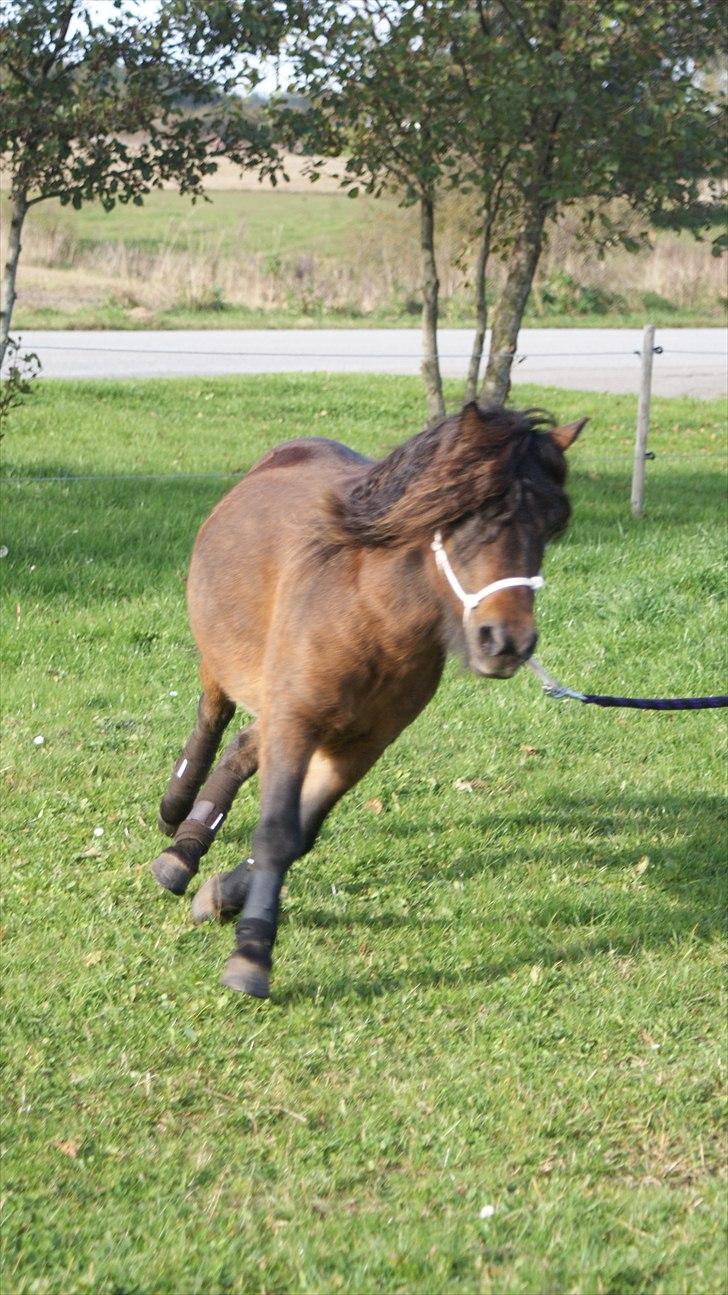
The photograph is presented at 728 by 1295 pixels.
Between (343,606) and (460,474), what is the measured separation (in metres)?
0.63

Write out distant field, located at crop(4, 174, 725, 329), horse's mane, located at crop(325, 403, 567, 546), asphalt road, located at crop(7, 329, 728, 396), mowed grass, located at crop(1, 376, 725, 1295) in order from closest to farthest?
mowed grass, located at crop(1, 376, 725, 1295) < horse's mane, located at crop(325, 403, 567, 546) < asphalt road, located at crop(7, 329, 728, 396) < distant field, located at crop(4, 174, 725, 329)

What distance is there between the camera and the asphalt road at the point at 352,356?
68.5 feet

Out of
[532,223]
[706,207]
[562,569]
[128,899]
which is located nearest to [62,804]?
[128,899]

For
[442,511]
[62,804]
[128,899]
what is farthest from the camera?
[62,804]

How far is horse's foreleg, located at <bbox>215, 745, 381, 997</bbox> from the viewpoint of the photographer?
4.30 m

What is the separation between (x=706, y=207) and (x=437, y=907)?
8.88 metres

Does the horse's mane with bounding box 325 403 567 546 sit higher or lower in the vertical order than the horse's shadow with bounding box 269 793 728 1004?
higher

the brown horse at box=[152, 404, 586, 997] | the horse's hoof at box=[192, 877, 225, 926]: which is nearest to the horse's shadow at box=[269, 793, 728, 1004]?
the horse's hoof at box=[192, 877, 225, 926]

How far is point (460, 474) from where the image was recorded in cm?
393

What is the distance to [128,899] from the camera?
543 centimetres

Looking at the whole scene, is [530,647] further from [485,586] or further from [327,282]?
[327,282]

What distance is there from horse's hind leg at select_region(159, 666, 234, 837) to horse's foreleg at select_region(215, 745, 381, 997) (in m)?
0.65

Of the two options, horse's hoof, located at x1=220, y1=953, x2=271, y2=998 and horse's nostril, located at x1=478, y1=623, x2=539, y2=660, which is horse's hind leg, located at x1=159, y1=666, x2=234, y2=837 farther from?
horse's nostril, located at x1=478, y1=623, x2=539, y2=660

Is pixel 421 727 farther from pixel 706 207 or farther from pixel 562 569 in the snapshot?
pixel 706 207
